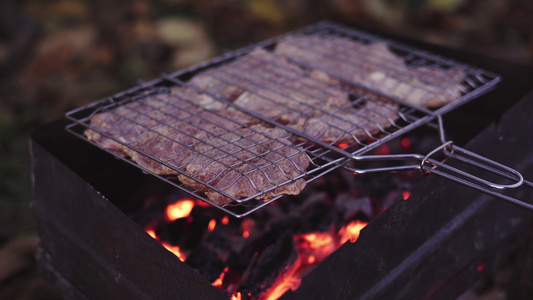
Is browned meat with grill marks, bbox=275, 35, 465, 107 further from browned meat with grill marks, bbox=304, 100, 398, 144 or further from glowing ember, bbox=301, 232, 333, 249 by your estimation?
glowing ember, bbox=301, 232, 333, 249

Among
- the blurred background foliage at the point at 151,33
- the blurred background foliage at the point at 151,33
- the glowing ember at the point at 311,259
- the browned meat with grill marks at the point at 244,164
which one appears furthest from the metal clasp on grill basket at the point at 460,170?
the blurred background foliage at the point at 151,33

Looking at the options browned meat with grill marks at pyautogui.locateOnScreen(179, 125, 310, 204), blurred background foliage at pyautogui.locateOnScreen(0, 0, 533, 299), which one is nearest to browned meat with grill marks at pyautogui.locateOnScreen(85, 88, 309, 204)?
browned meat with grill marks at pyautogui.locateOnScreen(179, 125, 310, 204)

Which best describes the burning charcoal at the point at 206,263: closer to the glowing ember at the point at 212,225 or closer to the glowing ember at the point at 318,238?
the glowing ember at the point at 212,225

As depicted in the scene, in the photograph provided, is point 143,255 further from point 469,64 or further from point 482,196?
point 469,64

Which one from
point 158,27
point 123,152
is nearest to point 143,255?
point 123,152

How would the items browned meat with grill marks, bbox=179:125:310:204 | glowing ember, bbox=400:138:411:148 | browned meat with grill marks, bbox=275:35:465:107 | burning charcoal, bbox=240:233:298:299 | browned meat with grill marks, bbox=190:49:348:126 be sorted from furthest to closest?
1. glowing ember, bbox=400:138:411:148
2. browned meat with grill marks, bbox=275:35:465:107
3. browned meat with grill marks, bbox=190:49:348:126
4. burning charcoal, bbox=240:233:298:299
5. browned meat with grill marks, bbox=179:125:310:204

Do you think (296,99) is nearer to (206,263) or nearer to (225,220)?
(225,220)
